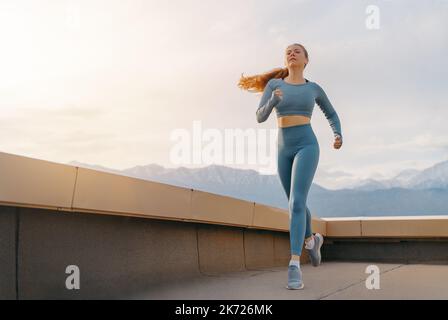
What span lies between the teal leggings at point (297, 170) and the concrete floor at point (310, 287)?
0.44 m

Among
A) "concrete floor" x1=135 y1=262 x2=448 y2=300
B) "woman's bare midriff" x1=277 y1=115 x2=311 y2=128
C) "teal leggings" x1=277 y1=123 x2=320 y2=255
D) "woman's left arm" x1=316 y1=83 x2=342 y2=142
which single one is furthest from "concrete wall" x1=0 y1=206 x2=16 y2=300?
"woman's left arm" x1=316 y1=83 x2=342 y2=142

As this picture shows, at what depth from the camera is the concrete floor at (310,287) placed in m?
3.65

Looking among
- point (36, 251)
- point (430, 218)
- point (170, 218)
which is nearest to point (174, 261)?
point (170, 218)

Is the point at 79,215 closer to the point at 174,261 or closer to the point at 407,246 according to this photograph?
the point at 174,261

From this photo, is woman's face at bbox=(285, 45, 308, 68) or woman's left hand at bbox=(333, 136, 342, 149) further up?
woman's face at bbox=(285, 45, 308, 68)

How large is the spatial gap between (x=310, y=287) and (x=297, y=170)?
0.98 m

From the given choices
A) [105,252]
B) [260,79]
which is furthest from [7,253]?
[260,79]

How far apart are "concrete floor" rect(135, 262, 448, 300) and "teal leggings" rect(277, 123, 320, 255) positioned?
1.43 feet

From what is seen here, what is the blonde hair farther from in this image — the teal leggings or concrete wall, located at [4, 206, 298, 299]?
concrete wall, located at [4, 206, 298, 299]

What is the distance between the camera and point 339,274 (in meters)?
5.45

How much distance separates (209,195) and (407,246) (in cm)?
421

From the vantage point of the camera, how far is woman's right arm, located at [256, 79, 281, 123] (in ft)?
13.9

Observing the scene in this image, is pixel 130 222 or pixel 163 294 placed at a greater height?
pixel 130 222

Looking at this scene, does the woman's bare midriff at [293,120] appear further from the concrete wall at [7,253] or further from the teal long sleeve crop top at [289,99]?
the concrete wall at [7,253]
